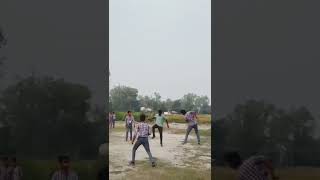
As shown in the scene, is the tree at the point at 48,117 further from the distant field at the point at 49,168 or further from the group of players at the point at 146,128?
the group of players at the point at 146,128

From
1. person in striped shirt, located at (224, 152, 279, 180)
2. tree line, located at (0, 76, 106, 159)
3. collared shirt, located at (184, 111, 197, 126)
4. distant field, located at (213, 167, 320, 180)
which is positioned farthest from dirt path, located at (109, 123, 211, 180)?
person in striped shirt, located at (224, 152, 279, 180)

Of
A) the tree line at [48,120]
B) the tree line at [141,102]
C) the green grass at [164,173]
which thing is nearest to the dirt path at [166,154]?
the green grass at [164,173]

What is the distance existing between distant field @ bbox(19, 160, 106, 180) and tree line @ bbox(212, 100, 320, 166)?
8.18ft

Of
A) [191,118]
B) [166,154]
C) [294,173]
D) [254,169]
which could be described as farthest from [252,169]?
[191,118]

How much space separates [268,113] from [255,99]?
45cm

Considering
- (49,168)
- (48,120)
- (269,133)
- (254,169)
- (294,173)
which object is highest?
(48,120)

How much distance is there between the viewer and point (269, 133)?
11.4 metres

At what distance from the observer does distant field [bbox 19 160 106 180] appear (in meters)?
10.5

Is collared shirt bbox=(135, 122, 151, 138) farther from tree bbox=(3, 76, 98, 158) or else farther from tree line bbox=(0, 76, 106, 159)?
tree bbox=(3, 76, 98, 158)

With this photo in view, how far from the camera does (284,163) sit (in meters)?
11.0

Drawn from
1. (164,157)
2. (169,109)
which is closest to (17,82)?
(164,157)

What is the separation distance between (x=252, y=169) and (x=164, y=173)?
17.8 ft

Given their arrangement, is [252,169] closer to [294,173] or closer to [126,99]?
[294,173]

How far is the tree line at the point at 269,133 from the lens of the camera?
11109 millimetres
